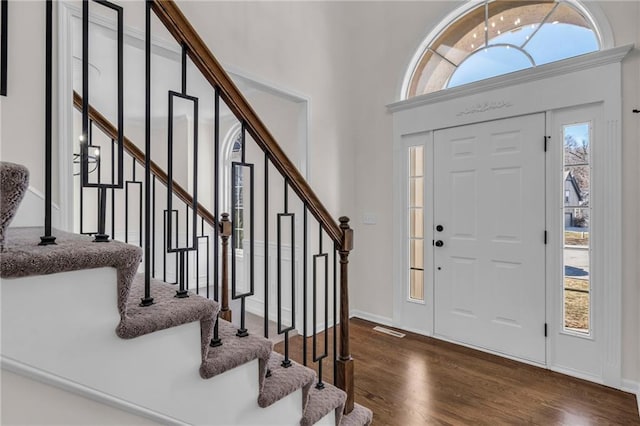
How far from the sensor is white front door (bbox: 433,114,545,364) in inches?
108

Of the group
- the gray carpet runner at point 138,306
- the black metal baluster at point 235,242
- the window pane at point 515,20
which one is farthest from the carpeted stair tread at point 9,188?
the window pane at point 515,20

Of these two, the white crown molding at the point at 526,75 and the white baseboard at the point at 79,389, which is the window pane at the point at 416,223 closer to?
the white crown molding at the point at 526,75

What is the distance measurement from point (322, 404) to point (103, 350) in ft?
3.64

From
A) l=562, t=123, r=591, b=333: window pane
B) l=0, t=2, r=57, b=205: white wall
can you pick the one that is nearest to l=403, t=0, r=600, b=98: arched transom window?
l=562, t=123, r=591, b=333: window pane

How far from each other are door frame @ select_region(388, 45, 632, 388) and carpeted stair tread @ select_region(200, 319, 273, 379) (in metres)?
2.47

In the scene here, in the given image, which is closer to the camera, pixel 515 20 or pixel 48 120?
pixel 48 120

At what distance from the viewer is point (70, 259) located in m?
0.75

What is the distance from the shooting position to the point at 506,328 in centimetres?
291

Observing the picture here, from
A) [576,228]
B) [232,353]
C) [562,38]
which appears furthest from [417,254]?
[232,353]

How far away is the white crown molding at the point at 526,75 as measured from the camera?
2387mm

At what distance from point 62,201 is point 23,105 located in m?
0.52

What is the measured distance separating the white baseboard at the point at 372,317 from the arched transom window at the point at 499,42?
2.37 m

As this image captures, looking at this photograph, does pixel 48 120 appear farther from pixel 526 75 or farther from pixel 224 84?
pixel 526 75

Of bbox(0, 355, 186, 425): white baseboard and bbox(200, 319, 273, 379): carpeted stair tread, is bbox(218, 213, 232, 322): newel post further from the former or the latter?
bbox(0, 355, 186, 425): white baseboard
